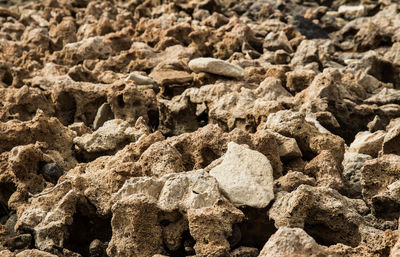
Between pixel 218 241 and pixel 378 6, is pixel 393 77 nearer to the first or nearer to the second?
pixel 378 6

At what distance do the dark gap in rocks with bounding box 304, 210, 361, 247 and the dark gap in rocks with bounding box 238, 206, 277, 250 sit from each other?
20 centimetres

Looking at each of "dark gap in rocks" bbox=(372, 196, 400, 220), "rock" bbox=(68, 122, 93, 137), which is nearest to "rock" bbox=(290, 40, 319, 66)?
"rock" bbox=(68, 122, 93, 137)

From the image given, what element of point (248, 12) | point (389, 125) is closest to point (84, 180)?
point (389, 125)

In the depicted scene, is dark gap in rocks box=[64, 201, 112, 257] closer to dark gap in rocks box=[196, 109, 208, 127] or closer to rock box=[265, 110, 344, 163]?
rock box=[265, 110, 344, 163]

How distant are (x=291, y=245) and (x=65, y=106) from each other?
326 cm

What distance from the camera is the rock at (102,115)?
4855mm

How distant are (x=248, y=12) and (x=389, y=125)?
210 inches

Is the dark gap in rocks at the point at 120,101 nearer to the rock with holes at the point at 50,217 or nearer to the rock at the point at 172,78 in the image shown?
the rock at the point at 172,78

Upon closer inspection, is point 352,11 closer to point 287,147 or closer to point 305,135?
point 305,135

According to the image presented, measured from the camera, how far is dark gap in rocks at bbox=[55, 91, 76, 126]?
5039mm

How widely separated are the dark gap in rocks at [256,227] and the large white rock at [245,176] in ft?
0.19

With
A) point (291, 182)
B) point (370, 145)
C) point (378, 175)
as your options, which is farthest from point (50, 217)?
point (370, 145)

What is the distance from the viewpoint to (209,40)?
6988mm

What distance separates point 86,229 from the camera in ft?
10.7
